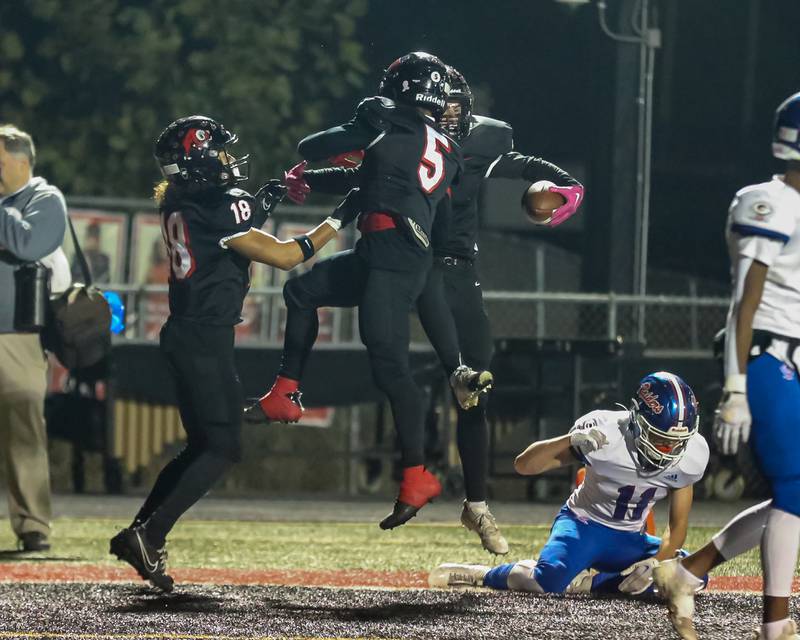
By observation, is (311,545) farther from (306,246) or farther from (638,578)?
(306,246)

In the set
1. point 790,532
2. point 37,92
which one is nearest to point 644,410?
point 790,532

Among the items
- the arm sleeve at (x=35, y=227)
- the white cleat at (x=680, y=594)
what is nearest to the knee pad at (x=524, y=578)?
the white cleat at (x=680, y=594)

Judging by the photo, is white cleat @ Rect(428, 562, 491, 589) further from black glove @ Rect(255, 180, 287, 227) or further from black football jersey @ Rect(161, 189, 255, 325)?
black glove @ Rect(255, 180, 287, 227)

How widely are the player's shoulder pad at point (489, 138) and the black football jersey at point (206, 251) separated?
106cm

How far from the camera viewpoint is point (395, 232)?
7.42 meters

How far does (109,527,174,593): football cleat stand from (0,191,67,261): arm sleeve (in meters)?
1.96

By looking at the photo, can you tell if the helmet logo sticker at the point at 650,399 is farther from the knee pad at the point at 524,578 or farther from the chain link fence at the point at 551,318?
the chain link fence at the point at 551,318

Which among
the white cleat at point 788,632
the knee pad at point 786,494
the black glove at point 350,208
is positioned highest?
the black glove at point 350,208

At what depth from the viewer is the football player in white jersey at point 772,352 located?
577 cm

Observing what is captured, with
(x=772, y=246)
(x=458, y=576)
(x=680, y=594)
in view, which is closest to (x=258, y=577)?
(x=458, y=576)

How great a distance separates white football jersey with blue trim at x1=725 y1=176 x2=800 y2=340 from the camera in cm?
577

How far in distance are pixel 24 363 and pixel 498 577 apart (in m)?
2.90

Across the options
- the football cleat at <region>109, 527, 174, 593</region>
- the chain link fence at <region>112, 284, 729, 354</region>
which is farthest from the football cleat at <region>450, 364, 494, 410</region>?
the chain link fence at <region>112, 284, 729, 354</region>

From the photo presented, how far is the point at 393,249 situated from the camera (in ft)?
24.3
